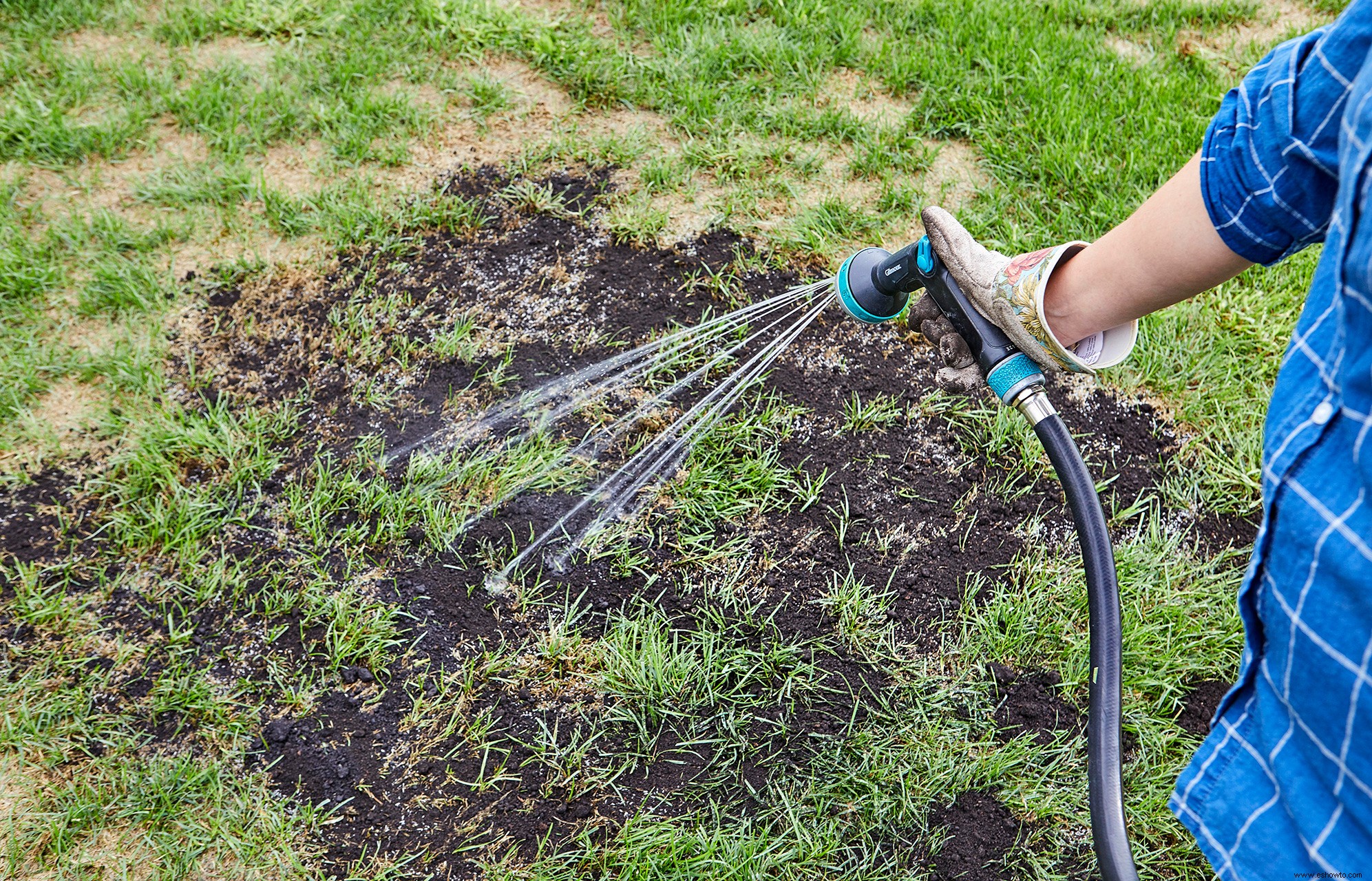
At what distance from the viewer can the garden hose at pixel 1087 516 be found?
148cm

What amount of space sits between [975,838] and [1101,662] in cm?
66

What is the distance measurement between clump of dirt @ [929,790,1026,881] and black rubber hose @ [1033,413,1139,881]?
0.46m

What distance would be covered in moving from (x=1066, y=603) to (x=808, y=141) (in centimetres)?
194

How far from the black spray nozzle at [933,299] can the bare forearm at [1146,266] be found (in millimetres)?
123

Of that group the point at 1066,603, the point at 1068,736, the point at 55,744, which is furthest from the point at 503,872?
the point at 1066,603

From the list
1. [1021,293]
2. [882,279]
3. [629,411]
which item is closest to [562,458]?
[629,411]

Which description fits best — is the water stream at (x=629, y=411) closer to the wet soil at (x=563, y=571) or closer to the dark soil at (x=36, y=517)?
the wet soil at (x=563, y=571)

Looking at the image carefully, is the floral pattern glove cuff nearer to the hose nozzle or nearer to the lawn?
the hose nozzle

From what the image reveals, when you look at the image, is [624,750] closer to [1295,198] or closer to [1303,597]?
[1303,597]

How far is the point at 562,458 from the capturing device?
2469mm

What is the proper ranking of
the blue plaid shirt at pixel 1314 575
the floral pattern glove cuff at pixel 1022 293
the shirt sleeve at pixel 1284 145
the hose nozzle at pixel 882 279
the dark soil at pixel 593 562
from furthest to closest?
the dark soil at pixel 593 562 < the hose nozzle at pixel 882 279 < the floral pattern glove cuff at pixel 1022 293 < the shirt sleeve at pixel 1284 145 < the blue plaid shirt at pixel 1314 575

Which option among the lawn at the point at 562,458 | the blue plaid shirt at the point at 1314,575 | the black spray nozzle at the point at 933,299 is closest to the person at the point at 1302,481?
the blue plaid shirt at the point at 1314,575

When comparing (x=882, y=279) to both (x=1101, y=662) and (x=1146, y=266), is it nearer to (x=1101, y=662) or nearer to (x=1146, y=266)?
(x=1146, y=266)

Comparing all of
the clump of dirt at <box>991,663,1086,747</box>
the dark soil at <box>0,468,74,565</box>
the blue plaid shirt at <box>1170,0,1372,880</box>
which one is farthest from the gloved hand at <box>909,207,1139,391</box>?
the dark soil at <box>0,468,74,565</box>
